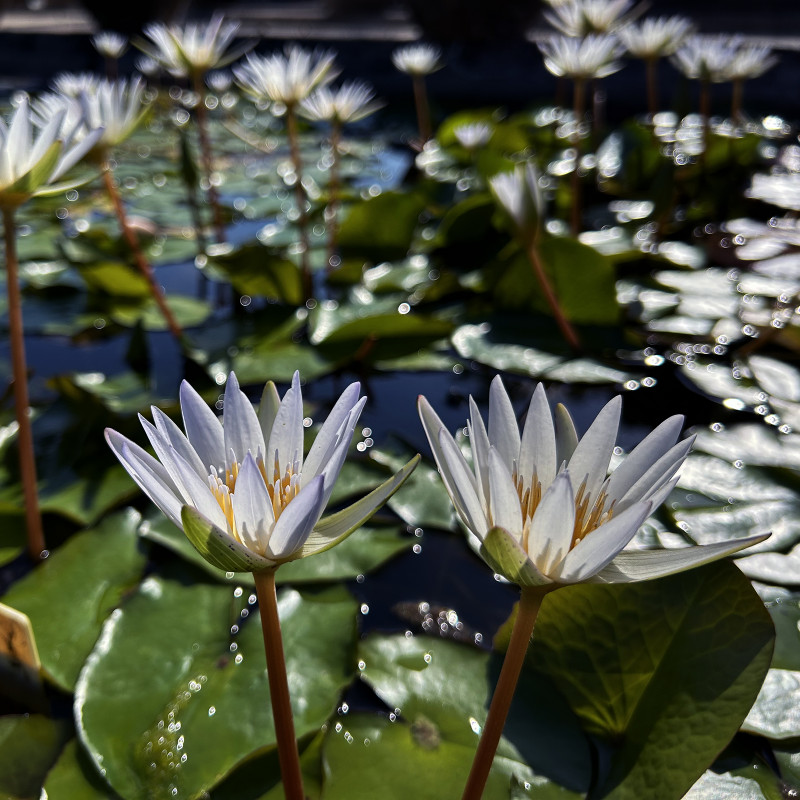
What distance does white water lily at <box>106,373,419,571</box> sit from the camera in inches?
17.2

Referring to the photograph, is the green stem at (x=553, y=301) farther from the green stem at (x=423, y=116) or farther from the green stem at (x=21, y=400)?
the green stem at (x=423, y=116)

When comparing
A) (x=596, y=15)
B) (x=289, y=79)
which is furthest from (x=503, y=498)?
(x=596, y=15)

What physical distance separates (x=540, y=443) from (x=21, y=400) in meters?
0.74

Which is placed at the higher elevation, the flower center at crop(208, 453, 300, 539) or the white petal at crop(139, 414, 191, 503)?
the white petal at crop(139, 414, 191, 503)

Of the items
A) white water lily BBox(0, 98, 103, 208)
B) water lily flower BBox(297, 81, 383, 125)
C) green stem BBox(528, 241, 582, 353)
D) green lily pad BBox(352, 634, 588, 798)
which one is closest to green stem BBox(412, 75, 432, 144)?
water lily flower BBox(297, 81, 383, 125)

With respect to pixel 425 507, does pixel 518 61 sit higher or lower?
higher

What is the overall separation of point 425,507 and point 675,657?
1.51 ft

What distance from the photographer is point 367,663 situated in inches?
30.7

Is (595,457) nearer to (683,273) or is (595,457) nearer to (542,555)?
(542,555)

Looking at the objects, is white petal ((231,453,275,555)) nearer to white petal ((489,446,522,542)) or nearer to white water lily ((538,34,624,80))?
white petal ((489,446,522,542))

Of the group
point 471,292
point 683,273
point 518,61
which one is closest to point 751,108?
point 518,61

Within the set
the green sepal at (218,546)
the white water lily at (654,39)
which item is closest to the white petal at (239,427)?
the green sepal at (218,546)

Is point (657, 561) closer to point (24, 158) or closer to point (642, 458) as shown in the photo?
point (642, 458)

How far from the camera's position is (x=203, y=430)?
54 cm
